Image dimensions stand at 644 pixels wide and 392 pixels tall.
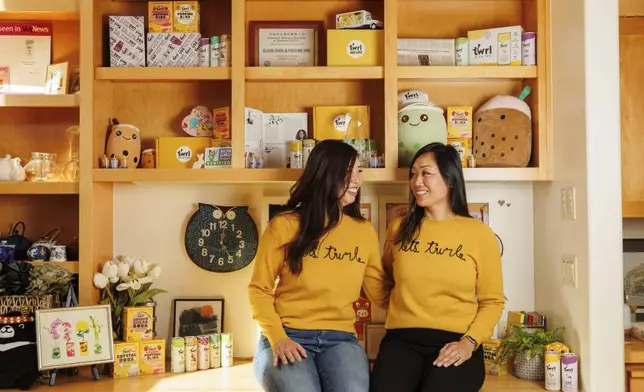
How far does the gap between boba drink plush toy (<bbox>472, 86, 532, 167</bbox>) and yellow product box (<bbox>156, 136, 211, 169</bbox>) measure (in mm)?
1030

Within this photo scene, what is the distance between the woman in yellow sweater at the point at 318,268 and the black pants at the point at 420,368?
0.23 feet

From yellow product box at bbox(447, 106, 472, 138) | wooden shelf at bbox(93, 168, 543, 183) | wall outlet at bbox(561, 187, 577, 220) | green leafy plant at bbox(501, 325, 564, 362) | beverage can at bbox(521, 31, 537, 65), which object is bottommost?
green leafy plant at bbox(501, 325, 564, 362)

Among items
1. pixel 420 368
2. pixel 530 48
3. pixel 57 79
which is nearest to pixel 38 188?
pixel 57 79

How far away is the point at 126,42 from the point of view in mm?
2561

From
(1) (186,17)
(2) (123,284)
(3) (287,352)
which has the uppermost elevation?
(1) (186,17)

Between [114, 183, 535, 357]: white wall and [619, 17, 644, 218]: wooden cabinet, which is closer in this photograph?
[619, 17, 644, 218]: wooden cabinet

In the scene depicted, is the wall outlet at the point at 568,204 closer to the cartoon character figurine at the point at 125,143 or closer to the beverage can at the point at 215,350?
the beverage can at the point at 215,350

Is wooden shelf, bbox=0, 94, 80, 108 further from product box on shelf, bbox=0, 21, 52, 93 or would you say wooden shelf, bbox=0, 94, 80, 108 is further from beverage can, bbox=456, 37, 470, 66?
beverage can, bbox=456, 37, 470, 66

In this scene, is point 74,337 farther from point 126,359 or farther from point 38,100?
point 38,100

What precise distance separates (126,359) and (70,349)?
8.1 inches

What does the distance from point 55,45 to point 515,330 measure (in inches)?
80.0

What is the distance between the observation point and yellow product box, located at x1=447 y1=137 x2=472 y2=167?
8.39ft

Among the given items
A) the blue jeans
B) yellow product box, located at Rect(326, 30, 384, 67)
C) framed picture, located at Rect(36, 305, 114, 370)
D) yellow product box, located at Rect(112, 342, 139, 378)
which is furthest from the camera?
yellow product box, located at Rect(326, 30, 384, 67)

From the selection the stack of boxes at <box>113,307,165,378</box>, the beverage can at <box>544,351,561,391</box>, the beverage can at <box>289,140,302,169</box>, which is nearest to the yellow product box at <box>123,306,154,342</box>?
the stack of boxes at <box>113,307,165,378</box>
